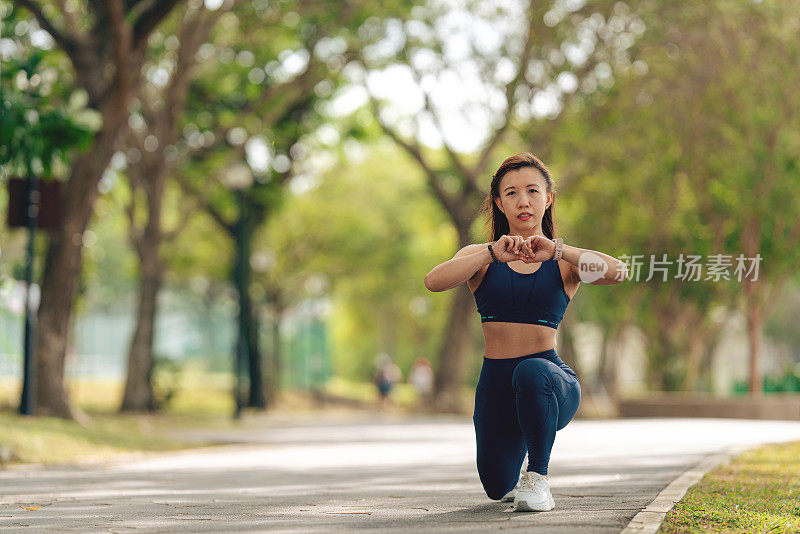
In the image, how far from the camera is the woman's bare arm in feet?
18.7

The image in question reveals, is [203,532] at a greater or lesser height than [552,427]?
lesser

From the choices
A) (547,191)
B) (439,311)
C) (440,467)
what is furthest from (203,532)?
(439,311)

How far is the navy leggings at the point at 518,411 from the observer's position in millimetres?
5676

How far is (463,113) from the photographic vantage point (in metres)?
26.3

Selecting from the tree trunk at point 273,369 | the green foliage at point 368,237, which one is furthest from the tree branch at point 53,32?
the green foliage at point 368,237

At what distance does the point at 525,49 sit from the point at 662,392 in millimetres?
8467

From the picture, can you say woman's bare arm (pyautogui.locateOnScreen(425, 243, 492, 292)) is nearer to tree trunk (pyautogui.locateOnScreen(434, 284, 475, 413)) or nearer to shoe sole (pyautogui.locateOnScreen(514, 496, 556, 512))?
shoe sole (pyautogui.locateOnScreen(514, 496, 556, 512))

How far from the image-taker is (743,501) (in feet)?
22.2

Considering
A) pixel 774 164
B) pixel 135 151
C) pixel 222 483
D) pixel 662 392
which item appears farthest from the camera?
pixel 662 392

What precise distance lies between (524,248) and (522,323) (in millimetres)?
471

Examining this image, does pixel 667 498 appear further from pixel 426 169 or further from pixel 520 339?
pixel 426 169

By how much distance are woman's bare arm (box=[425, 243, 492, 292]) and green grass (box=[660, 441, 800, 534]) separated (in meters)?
1.52

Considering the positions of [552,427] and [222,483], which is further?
[222,483]

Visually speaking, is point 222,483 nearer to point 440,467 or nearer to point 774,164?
point 440,467
